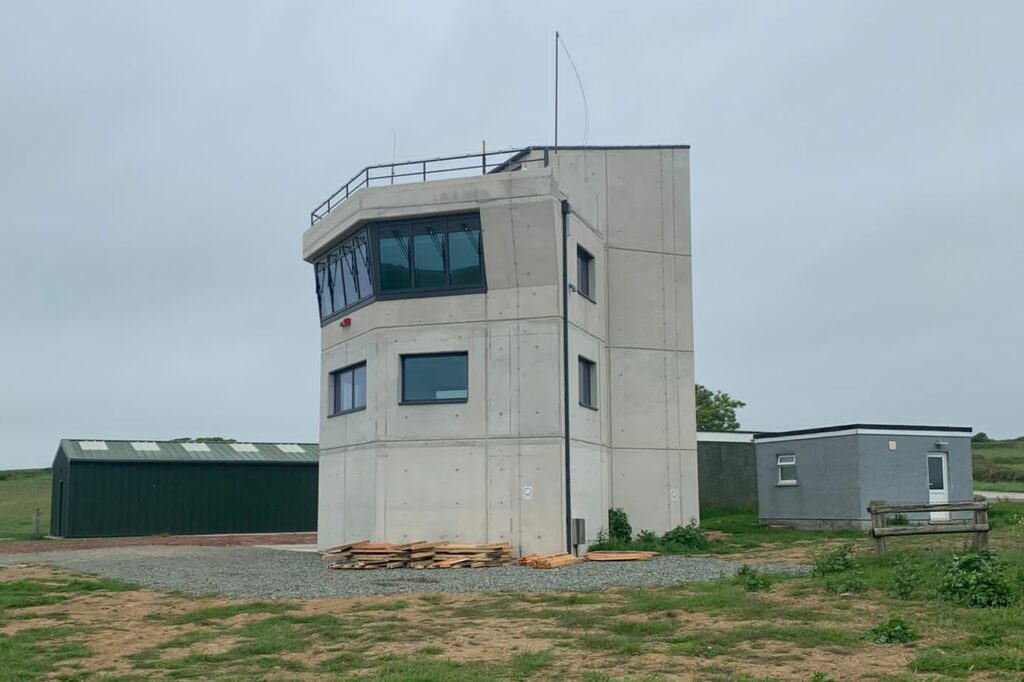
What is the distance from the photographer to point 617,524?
2688 cm

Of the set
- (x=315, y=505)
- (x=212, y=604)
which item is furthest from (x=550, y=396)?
(x=315, y=505)

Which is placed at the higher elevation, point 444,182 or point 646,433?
point 444,182

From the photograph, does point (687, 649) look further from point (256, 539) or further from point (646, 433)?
point (256, 539)

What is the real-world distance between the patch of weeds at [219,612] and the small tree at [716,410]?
5247cm

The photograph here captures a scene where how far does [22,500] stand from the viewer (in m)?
Result: 57.4

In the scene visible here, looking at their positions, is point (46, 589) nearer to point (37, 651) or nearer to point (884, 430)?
point (37, 651)

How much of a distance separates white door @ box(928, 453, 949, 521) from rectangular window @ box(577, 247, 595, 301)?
14.4 meters

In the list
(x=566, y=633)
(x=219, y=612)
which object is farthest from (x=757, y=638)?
(x=219, y=612)

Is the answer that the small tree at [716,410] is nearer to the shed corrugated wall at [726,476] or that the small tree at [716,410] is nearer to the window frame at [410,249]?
the shed corrugated wall at [726,476]

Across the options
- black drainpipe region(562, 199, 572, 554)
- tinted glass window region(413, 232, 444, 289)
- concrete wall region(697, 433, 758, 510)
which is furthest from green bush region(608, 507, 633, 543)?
concrete wall region(697, 433, 758, 510)

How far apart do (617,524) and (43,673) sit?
17591 mm

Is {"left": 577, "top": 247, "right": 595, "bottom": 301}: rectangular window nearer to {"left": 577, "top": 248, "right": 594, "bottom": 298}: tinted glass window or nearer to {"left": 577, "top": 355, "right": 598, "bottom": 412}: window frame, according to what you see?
{"left": 577, "top": 248, "right": 594, "bottom": 298}: tinted glass window

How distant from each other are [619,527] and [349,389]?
8558 millimetres

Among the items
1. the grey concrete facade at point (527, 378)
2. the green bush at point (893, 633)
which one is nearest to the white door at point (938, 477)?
the grey concrete facade at point (527, 378)
